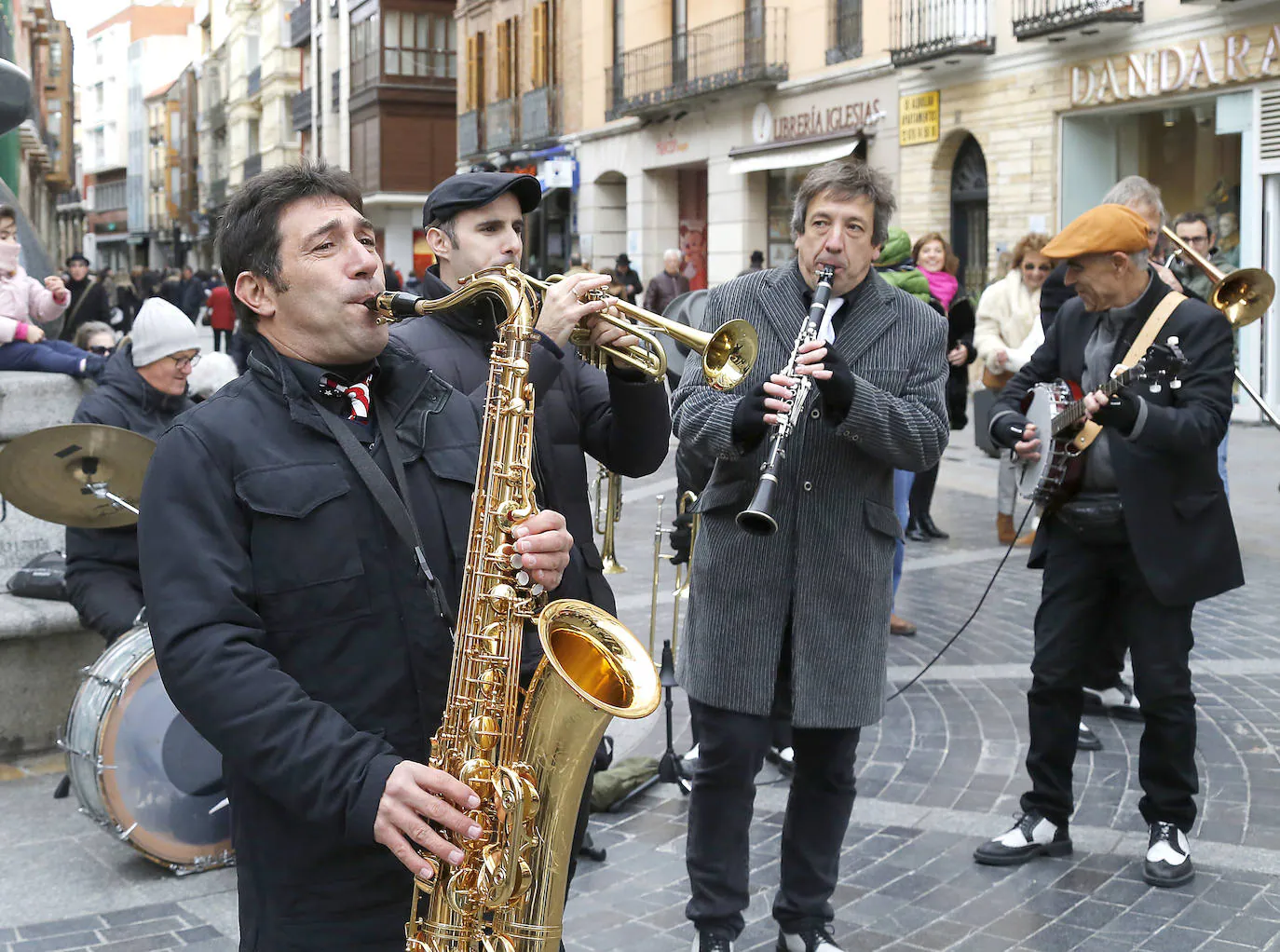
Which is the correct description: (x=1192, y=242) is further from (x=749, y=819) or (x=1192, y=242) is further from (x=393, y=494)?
(x=393, y=494)

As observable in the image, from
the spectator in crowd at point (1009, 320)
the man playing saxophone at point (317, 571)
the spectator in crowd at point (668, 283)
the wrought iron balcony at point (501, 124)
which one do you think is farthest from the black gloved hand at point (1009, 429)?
the wrought iron balcony at point (501, 124)

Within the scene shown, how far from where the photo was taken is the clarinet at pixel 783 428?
3375 mm

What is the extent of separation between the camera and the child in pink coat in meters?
6.40

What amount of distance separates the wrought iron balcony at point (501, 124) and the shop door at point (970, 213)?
17.1 m

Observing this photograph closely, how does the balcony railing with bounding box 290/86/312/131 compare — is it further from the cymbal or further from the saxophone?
the saxophone

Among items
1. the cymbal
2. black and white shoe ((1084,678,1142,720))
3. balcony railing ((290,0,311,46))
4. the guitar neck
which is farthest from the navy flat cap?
balcony railing ((290,0,311,46))

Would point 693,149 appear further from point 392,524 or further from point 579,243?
point 392,524

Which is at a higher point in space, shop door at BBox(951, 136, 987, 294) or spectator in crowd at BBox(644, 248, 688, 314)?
shop door at BBox(951, 136, 987, 294)

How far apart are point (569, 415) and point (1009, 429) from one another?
5.35 ft

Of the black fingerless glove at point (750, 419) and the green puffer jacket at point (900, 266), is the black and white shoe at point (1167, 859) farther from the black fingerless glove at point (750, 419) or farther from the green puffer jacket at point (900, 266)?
the green puffer jacket at point (900, 266)

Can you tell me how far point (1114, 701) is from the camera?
6098mm

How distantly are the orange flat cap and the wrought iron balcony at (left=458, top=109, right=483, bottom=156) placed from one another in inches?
1345

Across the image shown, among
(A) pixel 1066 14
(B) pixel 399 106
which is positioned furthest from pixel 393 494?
(B) pixel 399 106

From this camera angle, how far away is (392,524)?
238cm
